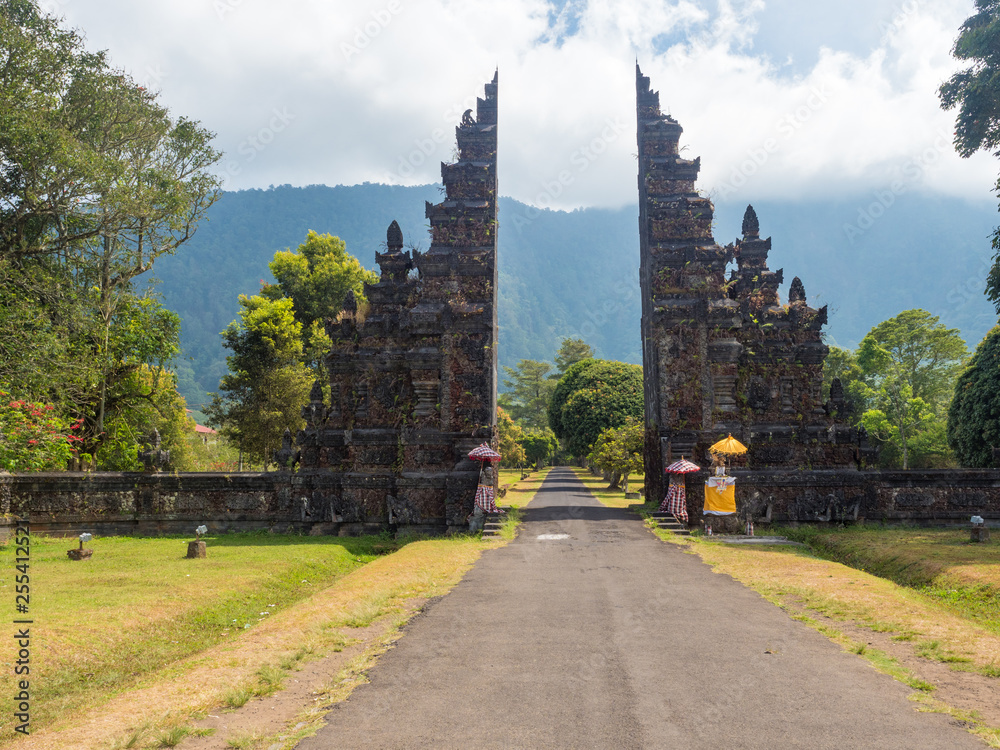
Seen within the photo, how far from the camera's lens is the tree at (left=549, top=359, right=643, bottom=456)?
49.7 metres

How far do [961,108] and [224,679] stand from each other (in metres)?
26.8

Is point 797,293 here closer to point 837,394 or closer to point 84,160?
point 837,394

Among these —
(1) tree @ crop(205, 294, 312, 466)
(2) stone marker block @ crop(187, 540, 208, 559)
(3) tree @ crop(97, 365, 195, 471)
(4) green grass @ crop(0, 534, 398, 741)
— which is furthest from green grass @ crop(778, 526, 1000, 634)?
(1) tree @ crop(205, 294, 312, 466)

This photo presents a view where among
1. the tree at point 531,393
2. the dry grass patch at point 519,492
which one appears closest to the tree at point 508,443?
the dry grass patch at point 519,492

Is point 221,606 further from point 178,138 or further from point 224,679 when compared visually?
point 178,138

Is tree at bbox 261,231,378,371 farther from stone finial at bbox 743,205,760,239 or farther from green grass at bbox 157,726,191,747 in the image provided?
green grass at bbox 157,726,191,747

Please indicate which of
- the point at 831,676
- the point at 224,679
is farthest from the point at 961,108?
the point at 224,679

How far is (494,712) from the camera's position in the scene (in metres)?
6.30

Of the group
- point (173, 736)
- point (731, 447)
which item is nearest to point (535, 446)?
point (731, 447)

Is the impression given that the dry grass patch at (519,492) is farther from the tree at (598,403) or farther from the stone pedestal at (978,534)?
the stone pedestal at (978,534)

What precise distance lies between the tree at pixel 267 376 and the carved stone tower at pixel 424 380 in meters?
14.0

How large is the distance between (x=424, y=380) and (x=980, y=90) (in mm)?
20774

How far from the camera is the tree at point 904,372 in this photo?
1841 inches

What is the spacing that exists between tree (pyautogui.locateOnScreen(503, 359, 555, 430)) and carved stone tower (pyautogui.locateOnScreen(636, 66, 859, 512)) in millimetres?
83608
